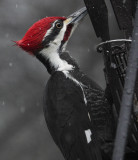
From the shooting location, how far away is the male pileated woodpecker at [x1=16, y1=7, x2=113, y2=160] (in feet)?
3.65

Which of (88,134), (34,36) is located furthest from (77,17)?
(88,134)

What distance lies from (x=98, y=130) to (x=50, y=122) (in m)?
0.19

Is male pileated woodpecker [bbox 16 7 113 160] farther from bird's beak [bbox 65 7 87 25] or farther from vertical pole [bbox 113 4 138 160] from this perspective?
vertical pole [bbox 113 4 138 160]

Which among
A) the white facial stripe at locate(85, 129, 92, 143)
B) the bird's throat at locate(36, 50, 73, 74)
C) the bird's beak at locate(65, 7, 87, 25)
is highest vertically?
the bird's beak at locate(65, 7, 87, 25)

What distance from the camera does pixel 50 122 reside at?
3.92 ft

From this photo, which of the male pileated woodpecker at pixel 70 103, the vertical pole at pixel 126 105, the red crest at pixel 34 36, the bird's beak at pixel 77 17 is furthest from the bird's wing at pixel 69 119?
the vertical pole at pixel 126 105

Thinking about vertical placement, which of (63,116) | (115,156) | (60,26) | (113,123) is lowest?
(113,123)

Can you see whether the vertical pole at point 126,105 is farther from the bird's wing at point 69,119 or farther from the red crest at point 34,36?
the red crest at point 34,36

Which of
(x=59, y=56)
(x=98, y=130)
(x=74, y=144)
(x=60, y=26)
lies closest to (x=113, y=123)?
(x=98, y=130)

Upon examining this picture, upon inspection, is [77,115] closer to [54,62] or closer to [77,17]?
[54,62]

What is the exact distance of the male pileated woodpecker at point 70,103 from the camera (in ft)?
3.65

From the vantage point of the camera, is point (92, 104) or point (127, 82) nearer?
point (127, 82)

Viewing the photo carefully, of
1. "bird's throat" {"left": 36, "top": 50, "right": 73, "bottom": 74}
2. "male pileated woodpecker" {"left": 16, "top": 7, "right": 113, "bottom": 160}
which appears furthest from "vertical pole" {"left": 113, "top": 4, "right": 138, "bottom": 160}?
"bird's throat" {"left": 36, "top": 50, "right": 73, "bottom": 74}

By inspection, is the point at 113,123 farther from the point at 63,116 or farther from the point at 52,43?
the point at 52,43
